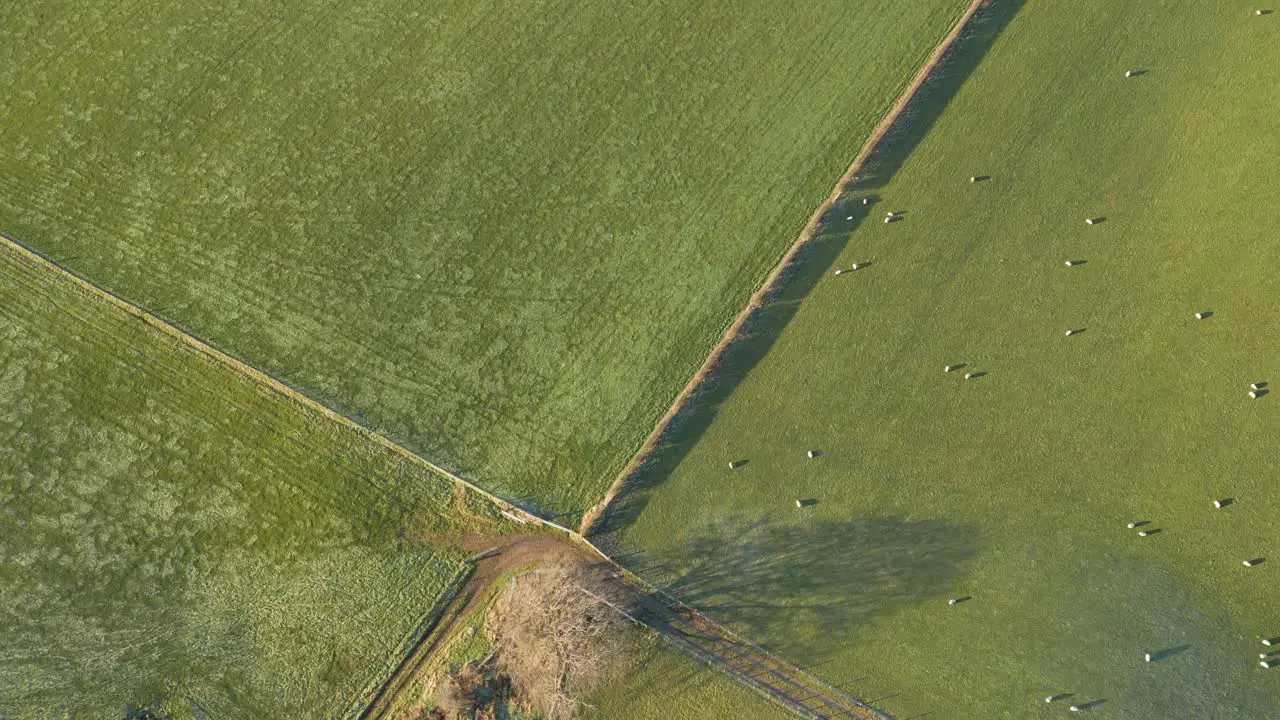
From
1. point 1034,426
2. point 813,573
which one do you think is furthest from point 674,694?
point 1034,426

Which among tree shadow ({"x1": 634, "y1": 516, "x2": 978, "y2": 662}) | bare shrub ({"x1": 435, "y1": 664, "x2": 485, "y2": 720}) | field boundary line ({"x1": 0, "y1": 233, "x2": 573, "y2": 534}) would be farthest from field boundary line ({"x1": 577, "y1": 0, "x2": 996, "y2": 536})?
bare shrub ({"x1": 435, "y1": 664, "x2": 485, "y2": 720})

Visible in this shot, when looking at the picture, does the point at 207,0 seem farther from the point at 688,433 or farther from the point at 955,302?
the point at 955,302

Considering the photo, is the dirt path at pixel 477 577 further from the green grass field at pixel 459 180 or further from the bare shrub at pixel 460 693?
the green grass field at pixel 459 180

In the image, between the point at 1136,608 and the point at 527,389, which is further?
the point at 527,389

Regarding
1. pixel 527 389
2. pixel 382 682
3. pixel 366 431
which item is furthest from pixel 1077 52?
pixel 382 682

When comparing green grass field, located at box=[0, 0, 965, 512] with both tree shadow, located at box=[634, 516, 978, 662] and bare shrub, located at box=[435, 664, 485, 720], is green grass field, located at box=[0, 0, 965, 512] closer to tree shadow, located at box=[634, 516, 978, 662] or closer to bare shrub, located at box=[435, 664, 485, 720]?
tree shadow, located at box=[634, 516, 978, 662]
